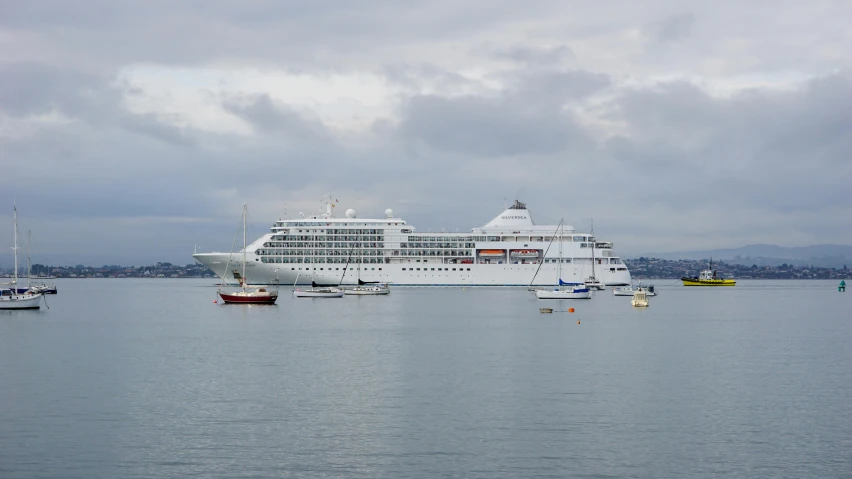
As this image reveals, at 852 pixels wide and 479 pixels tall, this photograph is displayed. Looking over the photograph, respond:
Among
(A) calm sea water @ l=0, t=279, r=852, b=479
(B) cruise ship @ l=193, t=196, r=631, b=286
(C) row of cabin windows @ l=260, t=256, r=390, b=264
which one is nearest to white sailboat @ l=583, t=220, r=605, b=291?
(B) cruise ship @ l=193, t=196, r=631, b=286

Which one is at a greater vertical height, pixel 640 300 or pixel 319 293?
pixel 319 293

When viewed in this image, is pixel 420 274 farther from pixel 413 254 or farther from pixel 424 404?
pixel 424 404

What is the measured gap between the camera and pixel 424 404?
26.0 m

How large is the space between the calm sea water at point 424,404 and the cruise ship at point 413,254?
6581cm

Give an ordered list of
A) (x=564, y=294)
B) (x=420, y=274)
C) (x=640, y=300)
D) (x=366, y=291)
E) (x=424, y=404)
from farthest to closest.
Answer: (x=420, y=274) < (x=366, y=291) < (x=564, y=294) < (x=640, y=300) < (x=424, y=404)

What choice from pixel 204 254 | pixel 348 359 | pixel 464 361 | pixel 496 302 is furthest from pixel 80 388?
pixel 204 254

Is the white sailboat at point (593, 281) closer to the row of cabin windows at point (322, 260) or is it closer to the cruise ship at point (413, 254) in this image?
the cruise ship at point (413, 254)

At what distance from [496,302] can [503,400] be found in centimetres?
6051

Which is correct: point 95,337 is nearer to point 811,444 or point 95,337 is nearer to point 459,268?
point 811,444

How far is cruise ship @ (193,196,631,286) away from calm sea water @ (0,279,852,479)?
6581cm

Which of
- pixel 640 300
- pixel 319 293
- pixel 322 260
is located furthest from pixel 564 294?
pixel 322 260

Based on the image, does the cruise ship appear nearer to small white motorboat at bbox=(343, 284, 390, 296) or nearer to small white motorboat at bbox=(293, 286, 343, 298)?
small white motorboat at bbox=(343, 284, 390, 296)

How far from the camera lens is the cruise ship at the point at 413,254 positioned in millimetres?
118062

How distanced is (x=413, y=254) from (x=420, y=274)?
282 cm
